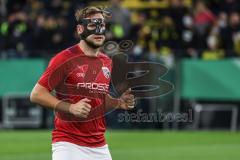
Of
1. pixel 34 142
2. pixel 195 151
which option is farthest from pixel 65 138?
pixel 34 142

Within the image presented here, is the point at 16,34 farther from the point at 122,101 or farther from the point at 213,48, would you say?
the point at 122,101

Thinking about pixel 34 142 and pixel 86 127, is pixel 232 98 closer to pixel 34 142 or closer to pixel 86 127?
pixel 34 142

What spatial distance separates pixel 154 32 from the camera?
24156 mm

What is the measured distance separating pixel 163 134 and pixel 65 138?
12.6 m

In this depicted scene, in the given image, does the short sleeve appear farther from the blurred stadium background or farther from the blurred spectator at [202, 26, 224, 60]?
the blurred spectator at [202, 26, 224, 60]

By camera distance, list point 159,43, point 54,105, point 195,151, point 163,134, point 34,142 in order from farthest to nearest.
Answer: point 159,43
point 163,134
point 34,142
point 195,151
point 54,105

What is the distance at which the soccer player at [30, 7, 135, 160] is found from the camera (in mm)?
8305

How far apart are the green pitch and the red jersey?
7.16m

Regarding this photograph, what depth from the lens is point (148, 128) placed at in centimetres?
2173

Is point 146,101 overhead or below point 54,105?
below

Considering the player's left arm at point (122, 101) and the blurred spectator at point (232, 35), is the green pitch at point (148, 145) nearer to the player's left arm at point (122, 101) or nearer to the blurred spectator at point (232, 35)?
the blurred spectator at point (232, 35)

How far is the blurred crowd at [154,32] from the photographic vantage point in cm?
2267

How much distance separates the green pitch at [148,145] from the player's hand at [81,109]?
25.2 ft

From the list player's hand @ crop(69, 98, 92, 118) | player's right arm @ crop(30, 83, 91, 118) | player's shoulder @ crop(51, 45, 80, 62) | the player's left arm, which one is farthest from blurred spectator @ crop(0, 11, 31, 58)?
player's hand @ crop(69, 98, 92, 118)
